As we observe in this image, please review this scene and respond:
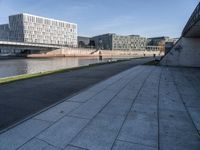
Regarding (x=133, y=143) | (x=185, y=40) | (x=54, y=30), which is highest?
(x=54, y=30)

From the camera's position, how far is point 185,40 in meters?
20.2

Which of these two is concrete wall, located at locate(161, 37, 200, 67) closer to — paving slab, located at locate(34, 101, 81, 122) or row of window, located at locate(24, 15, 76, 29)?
paving slab, located at locate(34, 101, 81, 122)

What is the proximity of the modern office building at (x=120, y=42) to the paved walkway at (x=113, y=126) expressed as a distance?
134982mm

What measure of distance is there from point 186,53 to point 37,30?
123 metres

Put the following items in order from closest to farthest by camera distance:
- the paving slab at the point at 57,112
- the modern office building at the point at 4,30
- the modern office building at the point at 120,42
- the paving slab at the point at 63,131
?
the paving slab at the point at 63,131
the paving slab at the point at 57,112
the modern office building at the point at 4,30
the modern office building at the point at 120,42

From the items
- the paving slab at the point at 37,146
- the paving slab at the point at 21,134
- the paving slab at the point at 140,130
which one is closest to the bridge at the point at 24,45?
the paving slab at the point at 21,134

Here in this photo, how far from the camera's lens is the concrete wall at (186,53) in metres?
19.8

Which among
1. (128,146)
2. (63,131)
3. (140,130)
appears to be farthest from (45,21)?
(128,146)

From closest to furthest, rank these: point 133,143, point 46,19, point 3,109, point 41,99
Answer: point 133,143, point 3,109, point 41,99, point 46,19

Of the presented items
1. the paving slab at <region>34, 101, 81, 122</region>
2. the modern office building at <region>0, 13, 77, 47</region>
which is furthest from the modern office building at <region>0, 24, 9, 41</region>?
Result: the paving slab at <region>34, 101, 81, 122</region>

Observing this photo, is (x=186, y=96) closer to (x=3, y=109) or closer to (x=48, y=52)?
(x=3, y=109)

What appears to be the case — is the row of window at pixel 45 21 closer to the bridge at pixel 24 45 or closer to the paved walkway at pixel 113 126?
the bridge at pixel 24 45

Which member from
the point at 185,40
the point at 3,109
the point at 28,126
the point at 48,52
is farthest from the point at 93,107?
the point at 48,52

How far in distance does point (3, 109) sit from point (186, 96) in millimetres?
6896
